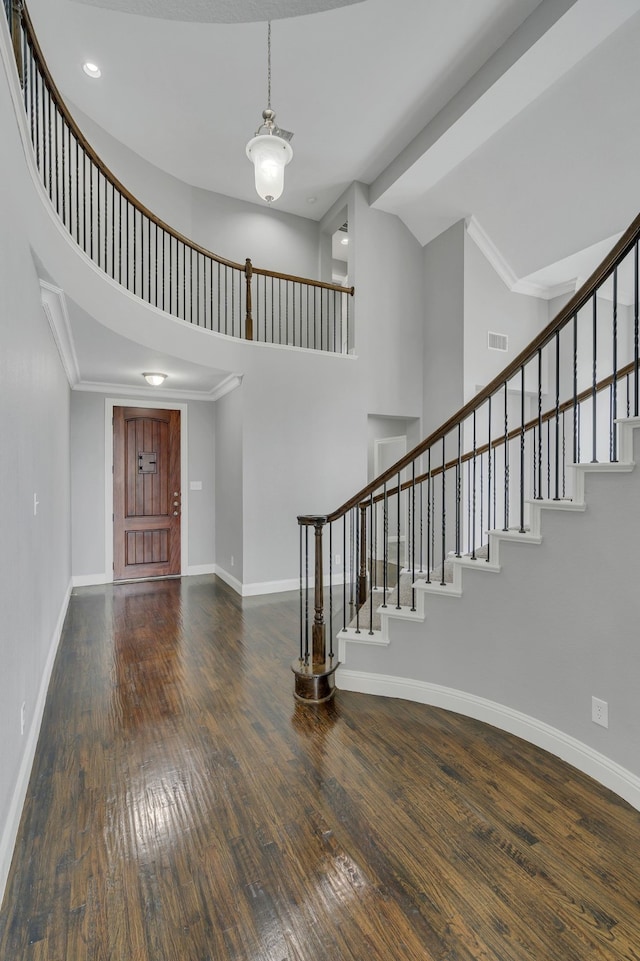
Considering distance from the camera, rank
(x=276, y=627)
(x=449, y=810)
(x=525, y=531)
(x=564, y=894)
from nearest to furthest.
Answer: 1. (x=564, y=894)
2. (x=449, y=810)
3. (x=525, y=531)
4. (x=276, y=627)

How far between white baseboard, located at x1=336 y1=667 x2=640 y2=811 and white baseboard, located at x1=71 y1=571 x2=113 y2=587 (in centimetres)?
418

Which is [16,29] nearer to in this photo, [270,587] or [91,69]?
[91,69]

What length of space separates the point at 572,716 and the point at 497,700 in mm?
431

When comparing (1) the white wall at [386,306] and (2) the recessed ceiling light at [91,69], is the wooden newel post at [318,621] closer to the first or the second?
(1) the white wall at [386,306]

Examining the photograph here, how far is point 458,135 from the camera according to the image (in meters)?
4.99

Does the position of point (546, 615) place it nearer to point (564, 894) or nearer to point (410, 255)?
point (564, 894)

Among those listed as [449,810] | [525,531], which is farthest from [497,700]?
[525,531]

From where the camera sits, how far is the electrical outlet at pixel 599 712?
2.15 meters

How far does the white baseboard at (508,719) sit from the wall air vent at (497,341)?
4879 millimetres

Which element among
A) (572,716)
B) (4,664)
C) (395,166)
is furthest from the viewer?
(395,166)

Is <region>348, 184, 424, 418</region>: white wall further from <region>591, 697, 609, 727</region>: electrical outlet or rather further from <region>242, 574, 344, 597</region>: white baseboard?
→ <region>591, 697, 609, 727</region>: electrical outlet

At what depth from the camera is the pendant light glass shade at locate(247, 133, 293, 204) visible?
3.37 meters

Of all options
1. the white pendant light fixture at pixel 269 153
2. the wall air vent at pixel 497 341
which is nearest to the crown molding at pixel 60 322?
the white pendant light fixture at pixel 269 153

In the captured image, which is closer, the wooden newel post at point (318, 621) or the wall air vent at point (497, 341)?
the wooden newel post at point (318, 621)
